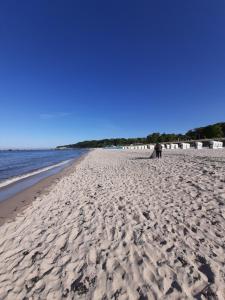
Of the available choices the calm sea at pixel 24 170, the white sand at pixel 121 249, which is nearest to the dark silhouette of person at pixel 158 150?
the calm sea at pixel 24 170

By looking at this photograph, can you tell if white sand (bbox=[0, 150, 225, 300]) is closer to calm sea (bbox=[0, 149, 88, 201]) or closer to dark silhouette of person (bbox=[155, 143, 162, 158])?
calm sea (bbox=[0, 149, 88, 201])

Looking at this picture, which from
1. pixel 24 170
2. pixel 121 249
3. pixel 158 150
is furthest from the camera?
pixel 24 170

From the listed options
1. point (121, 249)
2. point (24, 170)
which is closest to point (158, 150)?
point (121, 249)

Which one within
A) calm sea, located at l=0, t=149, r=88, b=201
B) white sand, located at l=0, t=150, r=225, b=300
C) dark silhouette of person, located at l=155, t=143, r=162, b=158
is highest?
dark silhouette of person, located at l=155, t=143, r=162, b=158

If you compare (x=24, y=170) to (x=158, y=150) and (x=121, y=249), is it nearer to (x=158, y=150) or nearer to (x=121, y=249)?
(x=158, y=150)

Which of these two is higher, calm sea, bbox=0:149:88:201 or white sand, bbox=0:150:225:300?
white sand, bbox=0:150:225:300

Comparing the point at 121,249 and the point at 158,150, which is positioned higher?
the point at 158,150

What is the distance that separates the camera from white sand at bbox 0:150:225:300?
2773 mm

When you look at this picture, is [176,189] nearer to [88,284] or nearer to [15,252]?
[88,284]

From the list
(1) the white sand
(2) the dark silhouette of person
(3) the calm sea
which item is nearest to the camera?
(1) the white sand

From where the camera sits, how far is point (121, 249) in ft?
12.2

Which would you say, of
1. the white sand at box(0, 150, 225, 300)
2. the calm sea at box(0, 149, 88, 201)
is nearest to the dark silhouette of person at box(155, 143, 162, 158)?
the calm sea at box(0, 149, 88, 201)

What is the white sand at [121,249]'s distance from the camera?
2773 mm

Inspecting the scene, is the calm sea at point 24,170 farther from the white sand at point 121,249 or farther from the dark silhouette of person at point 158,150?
the dark silhouette of person at point 158,150
